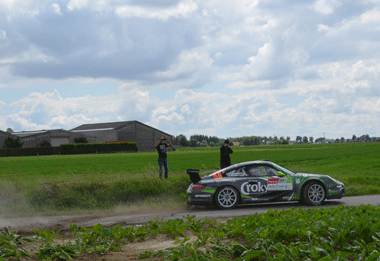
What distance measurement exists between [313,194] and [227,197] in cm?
263

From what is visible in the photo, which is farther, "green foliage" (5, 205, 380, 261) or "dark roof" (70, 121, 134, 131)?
"dark roof" (70, 121, 134, 131)

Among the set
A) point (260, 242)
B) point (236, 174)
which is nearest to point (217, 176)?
point (236, 174)

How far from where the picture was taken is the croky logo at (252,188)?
11609 mm

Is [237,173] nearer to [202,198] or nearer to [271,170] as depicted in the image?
[271,170]

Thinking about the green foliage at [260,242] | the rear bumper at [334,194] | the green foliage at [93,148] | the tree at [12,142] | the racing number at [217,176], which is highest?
the tree at [12,142]

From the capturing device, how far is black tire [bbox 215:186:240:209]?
11.5m

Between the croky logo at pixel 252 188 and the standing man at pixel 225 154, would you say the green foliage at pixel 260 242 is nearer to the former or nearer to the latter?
the croky logo at pixel 252 188

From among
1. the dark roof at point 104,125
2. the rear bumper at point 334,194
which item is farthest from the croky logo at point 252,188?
the dark roof at point 104,125

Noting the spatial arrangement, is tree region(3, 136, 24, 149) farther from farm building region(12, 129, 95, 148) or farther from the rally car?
the rally car

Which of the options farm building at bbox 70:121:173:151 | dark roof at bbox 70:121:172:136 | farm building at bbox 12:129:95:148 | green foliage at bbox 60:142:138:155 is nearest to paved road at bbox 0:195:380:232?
green foliage at bbox 60:142:138:155

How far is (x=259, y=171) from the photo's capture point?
39.2ft

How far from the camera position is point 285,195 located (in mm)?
11766

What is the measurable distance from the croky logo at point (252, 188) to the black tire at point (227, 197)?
0.23 metres

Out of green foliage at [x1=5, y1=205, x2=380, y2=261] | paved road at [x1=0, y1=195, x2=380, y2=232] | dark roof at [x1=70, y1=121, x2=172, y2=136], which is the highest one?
dark roof at [x1=70, y1=121, x2=172, y2=136]
